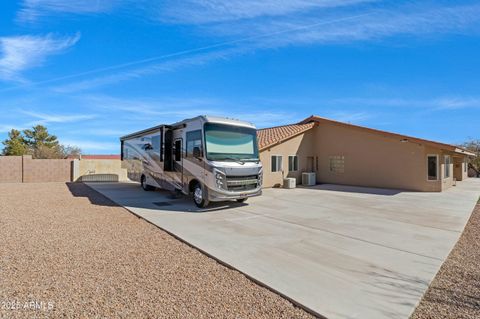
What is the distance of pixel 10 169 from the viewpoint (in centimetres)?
1991

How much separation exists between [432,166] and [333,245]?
43.1 feet

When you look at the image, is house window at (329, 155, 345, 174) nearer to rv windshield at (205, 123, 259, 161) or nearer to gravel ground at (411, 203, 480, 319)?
rv windshield at (205, 123, 259, 161)

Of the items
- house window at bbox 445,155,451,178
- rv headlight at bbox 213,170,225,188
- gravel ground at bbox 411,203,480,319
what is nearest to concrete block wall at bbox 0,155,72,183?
rv headlight at bbox 213,170,225,188

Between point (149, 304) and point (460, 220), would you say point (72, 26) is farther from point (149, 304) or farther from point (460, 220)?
point (460, 220)

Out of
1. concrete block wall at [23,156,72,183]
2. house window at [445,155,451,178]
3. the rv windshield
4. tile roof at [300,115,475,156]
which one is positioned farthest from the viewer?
concrete block wall at [23,156,72,183]

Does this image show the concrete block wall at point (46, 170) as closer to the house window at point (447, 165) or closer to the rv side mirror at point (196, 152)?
the rv side mirror at point (196, 152)

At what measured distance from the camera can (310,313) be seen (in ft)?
9.89

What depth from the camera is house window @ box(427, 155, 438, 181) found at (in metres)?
15.0

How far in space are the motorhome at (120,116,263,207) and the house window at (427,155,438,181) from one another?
11.1m

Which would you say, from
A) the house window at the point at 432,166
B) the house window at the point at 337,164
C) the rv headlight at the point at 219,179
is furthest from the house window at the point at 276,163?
the rv headlight at the point at 219,179

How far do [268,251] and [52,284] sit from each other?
3323 millimetres

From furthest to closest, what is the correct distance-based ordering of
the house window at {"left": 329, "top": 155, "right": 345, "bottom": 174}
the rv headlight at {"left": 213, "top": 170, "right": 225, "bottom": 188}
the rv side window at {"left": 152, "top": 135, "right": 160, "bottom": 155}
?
the house window at {"left": 329, "top": 155, "right": 345, "bottom": 174}, the rv side window at {"left": 152, "top": 135, "right": 160, "bottom": 155}, the rv headlight at {"left": 213, "top": 170, "right": 225, "bottom": 188}

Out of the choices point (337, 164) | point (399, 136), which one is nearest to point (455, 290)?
point (399, 136)

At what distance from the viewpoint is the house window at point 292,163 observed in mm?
18234
